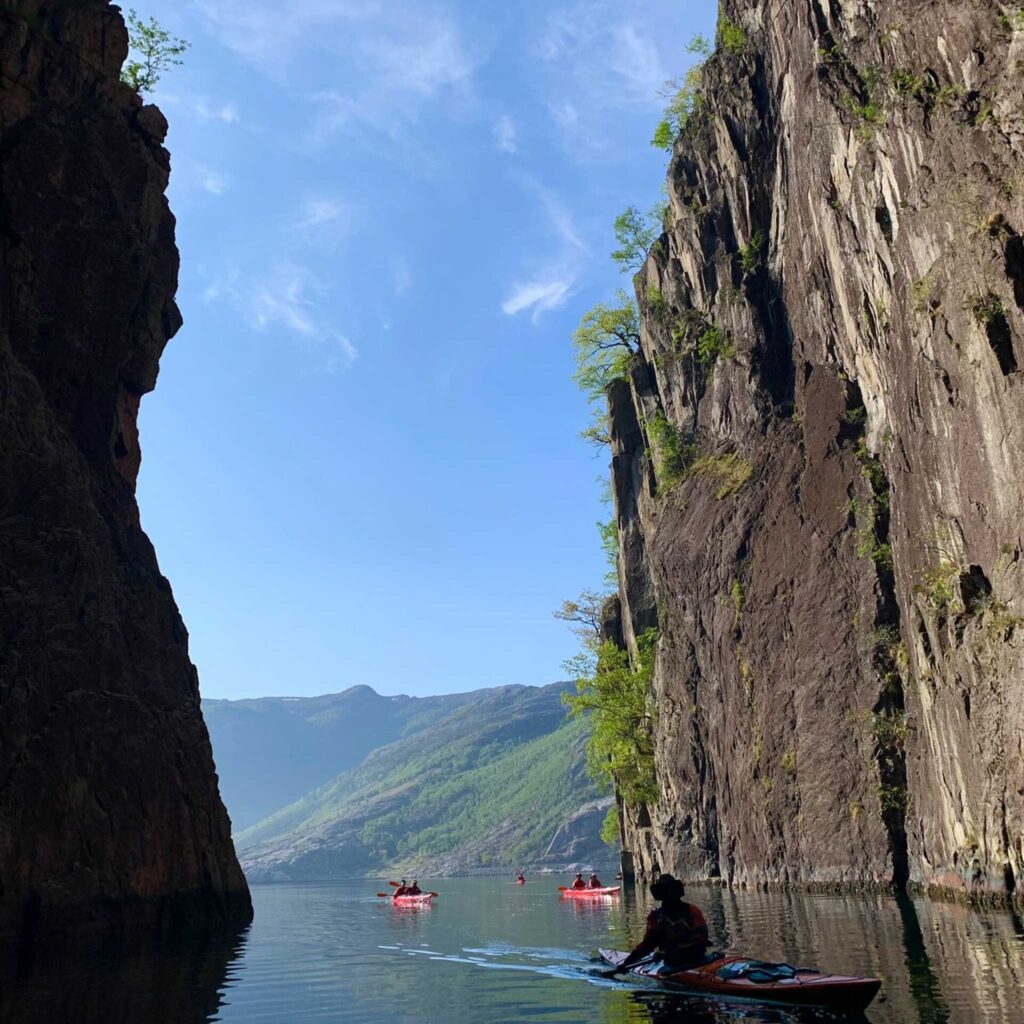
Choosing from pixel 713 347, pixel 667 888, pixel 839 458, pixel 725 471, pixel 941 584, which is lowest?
pixel 667 888

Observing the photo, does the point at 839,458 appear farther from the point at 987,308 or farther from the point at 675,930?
the point at 675,930

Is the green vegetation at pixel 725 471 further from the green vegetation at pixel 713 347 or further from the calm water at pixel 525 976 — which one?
the calm water at pixel 525 976

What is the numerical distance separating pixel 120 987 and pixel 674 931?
11164mm

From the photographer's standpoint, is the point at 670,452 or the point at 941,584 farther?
the point at 670,452

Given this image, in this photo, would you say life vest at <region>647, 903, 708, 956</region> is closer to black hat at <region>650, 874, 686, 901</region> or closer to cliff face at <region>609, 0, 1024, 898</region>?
black hat at <region>650, 874, 686, 901</region>

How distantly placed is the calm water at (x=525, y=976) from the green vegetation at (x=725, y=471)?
Answer: 2387cm

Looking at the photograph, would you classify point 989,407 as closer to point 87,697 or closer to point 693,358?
point 87,697

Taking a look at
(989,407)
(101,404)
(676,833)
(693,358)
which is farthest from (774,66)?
(676,833)

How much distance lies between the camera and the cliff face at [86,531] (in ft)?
94.3

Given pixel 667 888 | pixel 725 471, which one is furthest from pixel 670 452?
pixel 667 888

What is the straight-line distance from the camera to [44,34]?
1532 inches

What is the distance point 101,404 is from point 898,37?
33.7m

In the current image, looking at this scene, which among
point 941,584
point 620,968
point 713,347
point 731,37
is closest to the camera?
point 620,968

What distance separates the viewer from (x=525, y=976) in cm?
2039
